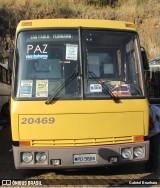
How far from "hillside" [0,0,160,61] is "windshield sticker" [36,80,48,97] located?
25.5 m

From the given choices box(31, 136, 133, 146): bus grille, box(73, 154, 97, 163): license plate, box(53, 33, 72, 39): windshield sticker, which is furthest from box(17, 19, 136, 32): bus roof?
box(73, 154, 97, 163): license plate

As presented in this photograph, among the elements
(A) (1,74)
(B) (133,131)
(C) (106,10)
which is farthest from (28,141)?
(C) (106,10)

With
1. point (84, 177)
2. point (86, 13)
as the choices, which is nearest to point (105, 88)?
point (84, 177)

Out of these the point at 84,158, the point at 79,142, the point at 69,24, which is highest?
the point at 69,24

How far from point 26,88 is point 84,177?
1.97 metres

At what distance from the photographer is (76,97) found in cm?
720

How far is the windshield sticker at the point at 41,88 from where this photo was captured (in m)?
7.21

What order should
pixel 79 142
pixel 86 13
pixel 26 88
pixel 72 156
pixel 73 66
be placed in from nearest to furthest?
pixel 72 156 < pixel 79 142 < pixel 26 88 < pixel 73 66 < pixel 86 13

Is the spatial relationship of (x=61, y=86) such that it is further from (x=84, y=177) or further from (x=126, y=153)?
(x=84, y=177)

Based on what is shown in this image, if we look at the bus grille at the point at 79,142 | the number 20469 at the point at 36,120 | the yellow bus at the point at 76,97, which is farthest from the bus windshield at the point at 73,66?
the bus grille at the point at 79,142

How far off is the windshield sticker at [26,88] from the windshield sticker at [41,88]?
0.39 ft

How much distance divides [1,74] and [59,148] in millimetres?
7902

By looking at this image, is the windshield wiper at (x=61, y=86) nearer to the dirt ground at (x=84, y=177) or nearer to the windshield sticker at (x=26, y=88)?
the windshield sticker at (x=26, y=88)

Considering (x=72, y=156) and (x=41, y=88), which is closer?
(x=72, y=156)
